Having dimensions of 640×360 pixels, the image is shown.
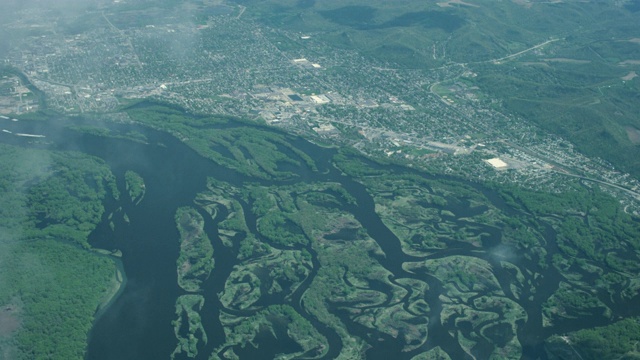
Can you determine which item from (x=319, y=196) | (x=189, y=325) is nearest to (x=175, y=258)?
(x=189, y=325)

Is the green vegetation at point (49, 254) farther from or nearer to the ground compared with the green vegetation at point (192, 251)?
farther from the ground

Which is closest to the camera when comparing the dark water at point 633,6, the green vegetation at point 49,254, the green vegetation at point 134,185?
the green vegetation at point 49,254

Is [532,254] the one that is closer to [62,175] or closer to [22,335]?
[22,335]

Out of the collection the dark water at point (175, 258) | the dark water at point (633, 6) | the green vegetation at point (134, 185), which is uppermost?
the dark water at point (633, 6)

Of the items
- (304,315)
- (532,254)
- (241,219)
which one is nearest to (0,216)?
(241,219)

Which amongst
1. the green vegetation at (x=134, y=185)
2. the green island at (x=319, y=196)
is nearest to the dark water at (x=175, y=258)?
the green island at (x=319, y=196)

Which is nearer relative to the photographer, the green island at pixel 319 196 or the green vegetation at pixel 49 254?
the green vegetation at pixel 49 254

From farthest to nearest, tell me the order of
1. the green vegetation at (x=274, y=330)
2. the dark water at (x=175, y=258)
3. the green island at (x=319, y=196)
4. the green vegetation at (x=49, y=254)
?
the green island at (x=319, y=196)
the dark water at (x=175, y=258)
the green vegetation at (x=274, y=330)
the green vegetation at (x=49, y=254)

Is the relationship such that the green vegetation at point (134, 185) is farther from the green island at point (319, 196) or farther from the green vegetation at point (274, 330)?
the green vegetation at point (274, 330)
